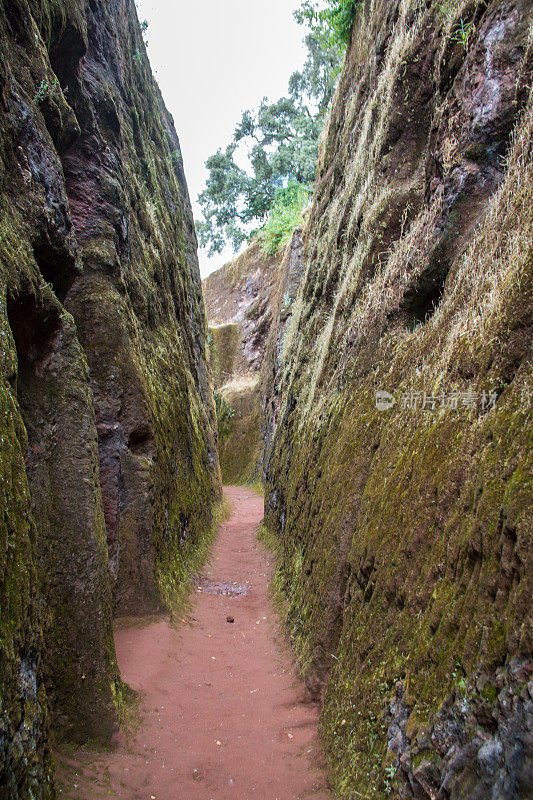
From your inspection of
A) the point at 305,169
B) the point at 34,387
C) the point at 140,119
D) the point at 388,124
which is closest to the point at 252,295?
the point at 305,169

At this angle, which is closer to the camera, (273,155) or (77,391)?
(77,391)

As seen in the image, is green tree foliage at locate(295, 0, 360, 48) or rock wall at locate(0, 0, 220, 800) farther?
green tree foliage at locate(295, 0, 360, 48)

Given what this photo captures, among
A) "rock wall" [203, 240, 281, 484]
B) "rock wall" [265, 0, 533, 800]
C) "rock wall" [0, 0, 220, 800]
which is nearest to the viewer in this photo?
"rock wall" [265, 0, 533, 800]

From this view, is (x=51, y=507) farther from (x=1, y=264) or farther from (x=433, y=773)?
(x=433, y=773)

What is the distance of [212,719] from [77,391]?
9.78ft

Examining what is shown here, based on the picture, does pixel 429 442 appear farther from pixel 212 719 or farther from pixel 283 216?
pixel 283 216

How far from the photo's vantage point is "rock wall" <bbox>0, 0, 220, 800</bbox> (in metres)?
2.64

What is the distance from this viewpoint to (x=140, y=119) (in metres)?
10.2

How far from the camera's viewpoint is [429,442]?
3209 millimetres

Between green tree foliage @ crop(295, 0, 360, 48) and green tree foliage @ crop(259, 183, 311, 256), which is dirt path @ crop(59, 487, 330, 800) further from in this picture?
green tree foliage @ crop(259, 183, 311, 256)

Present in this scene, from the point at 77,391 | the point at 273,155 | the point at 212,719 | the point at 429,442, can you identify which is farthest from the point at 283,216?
the point at 212,719

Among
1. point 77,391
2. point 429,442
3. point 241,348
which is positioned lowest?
point 429,442

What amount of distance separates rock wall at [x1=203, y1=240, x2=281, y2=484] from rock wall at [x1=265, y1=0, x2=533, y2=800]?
15035 mm

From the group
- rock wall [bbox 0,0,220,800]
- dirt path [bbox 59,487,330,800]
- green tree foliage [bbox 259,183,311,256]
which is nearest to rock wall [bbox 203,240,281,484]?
green tree foliage [bbox 259,183,311,256]
